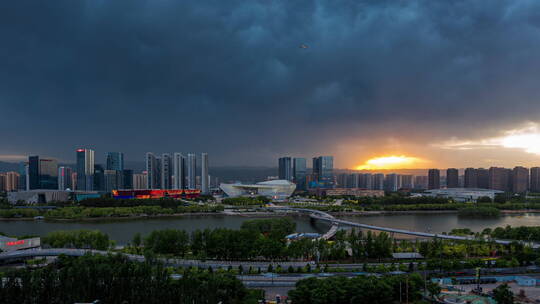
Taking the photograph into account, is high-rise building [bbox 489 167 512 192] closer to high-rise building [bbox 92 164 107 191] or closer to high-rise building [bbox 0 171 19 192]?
high-rise building [bbox 92 164 107 191]

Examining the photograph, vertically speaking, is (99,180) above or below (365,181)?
above

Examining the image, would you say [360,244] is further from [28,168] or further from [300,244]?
[28,168]

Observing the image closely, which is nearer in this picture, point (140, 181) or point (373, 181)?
point (140, 181)

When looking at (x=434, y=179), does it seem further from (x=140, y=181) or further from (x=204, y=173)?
(x=140, y=181)

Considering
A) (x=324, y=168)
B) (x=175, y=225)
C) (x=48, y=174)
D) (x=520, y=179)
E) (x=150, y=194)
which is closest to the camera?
(x=175, y=225)

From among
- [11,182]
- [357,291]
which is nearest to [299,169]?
[11,182]
